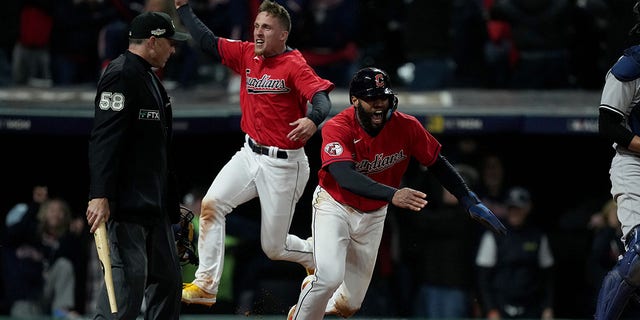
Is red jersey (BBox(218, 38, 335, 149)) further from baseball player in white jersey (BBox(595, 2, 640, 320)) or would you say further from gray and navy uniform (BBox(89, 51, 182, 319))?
baseball player in white jersey (BBox(595, 2, 640, 320))

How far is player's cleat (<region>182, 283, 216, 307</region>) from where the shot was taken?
25.9 feet

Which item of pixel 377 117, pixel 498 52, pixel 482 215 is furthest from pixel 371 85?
pixel 498 52

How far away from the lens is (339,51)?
11.9 metres

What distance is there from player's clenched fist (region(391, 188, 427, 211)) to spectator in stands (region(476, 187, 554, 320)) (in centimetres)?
431

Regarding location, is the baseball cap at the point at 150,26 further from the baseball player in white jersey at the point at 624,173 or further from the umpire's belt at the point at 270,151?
the baseball player in white jersey at the point at 624,173

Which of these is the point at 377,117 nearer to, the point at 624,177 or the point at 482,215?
the point at 482,215

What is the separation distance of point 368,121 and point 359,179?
0.49 meters

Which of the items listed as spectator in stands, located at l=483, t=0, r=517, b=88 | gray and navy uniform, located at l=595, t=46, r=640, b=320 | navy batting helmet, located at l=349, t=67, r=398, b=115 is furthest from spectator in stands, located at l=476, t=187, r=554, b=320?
navy batting helmet, located at l=349, t=67, r=398, b=115

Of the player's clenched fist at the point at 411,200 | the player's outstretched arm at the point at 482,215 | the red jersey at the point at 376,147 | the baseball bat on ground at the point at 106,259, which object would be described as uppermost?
the red jersey at the point at 376,147

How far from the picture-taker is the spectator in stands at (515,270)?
35.6 feet

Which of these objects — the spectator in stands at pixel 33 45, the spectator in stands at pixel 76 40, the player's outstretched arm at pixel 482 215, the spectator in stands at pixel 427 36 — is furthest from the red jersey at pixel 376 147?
the spectator in stands at pixel 33 45

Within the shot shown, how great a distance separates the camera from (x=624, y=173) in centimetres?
716

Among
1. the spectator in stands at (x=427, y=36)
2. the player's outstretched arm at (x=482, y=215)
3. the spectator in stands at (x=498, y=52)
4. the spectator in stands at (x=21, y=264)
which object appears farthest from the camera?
the spectator in stands at (x=498, y=52)

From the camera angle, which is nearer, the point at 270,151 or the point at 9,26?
the point at 270,151
